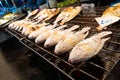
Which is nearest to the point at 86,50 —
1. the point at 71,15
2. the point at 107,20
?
the point at 107,20

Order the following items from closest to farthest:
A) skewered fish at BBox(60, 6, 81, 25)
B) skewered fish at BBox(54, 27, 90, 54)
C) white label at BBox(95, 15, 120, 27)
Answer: skewered fish at BBox(54, 27, 90, 54)
white label at BBox(95, 15, 120, 27)
skewered fish at BBox(60, 6, 81, 25)

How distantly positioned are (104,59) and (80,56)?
0.61 feet

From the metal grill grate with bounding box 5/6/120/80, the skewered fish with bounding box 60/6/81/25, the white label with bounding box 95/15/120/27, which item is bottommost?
the metal grill grate with bounding box 5/6/120/80

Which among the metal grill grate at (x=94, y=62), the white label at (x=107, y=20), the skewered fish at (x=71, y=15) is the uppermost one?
the white label at (x=107, y=20)

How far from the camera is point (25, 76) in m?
2.12

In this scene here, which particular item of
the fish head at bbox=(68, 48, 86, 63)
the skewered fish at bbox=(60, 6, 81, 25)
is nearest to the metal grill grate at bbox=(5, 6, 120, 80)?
the fish head at bbox=(68, 48, 86, 63)

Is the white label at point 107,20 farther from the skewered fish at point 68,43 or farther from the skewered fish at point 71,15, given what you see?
the skewered fish at point 71,15

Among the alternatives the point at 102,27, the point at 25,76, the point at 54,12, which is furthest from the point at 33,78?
the point at 102,27

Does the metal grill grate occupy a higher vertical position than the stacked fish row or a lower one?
lower

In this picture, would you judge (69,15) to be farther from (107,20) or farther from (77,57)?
(77,57)

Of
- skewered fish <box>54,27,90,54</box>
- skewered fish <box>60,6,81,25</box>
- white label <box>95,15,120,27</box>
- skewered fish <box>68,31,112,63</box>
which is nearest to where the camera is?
skewered fish <box>68,31,112,63</box>

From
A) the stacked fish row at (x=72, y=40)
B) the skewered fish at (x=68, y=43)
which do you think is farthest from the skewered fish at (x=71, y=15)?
the skewered fish at (x=68, y=43)

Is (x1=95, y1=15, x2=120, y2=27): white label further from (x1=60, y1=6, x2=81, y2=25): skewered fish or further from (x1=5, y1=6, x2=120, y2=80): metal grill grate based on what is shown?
(x1=60, y1=6, x2=81, y2=25): skewered fish

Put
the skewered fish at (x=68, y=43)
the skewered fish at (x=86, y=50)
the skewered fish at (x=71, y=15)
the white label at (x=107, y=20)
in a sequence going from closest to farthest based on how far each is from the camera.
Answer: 1. the skewered fish at (x=86, y=50)
2. the skewered fish at (x=68, y=43)
3. the white label at (x=107, y=20)
4. the skewered fish at (x=71, y=15)
